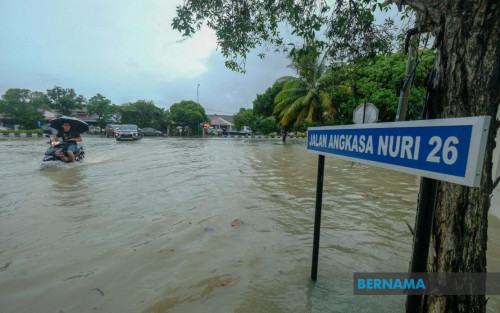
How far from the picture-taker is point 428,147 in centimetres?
104

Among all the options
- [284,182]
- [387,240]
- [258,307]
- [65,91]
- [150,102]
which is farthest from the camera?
[65,91]

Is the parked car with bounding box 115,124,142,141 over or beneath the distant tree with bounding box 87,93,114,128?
beneath

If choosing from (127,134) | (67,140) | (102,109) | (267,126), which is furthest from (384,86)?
(102,109)

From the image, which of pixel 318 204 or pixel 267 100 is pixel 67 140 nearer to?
pixel 318 204

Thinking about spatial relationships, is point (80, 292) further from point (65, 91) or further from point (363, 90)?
point (65, 91)

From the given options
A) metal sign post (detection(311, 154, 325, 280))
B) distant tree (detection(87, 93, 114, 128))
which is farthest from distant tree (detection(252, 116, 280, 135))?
metal sign post (detection(311, 154, 325, 280))

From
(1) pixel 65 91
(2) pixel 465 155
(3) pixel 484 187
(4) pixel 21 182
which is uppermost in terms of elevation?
(1) pixel 65 91

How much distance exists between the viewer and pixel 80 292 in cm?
248

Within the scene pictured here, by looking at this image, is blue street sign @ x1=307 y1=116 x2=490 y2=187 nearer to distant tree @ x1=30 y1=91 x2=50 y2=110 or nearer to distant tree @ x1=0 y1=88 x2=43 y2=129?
distant tree @ x1=0 y1=88 x2=43 y2=129

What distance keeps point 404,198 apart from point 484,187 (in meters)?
5.37

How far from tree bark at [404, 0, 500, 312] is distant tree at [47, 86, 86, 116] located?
5561 centimetres

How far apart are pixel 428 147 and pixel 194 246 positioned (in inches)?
122

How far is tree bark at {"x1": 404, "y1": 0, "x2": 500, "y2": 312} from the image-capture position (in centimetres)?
127

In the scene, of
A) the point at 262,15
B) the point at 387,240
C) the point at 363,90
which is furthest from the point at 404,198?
the point at 363,90
